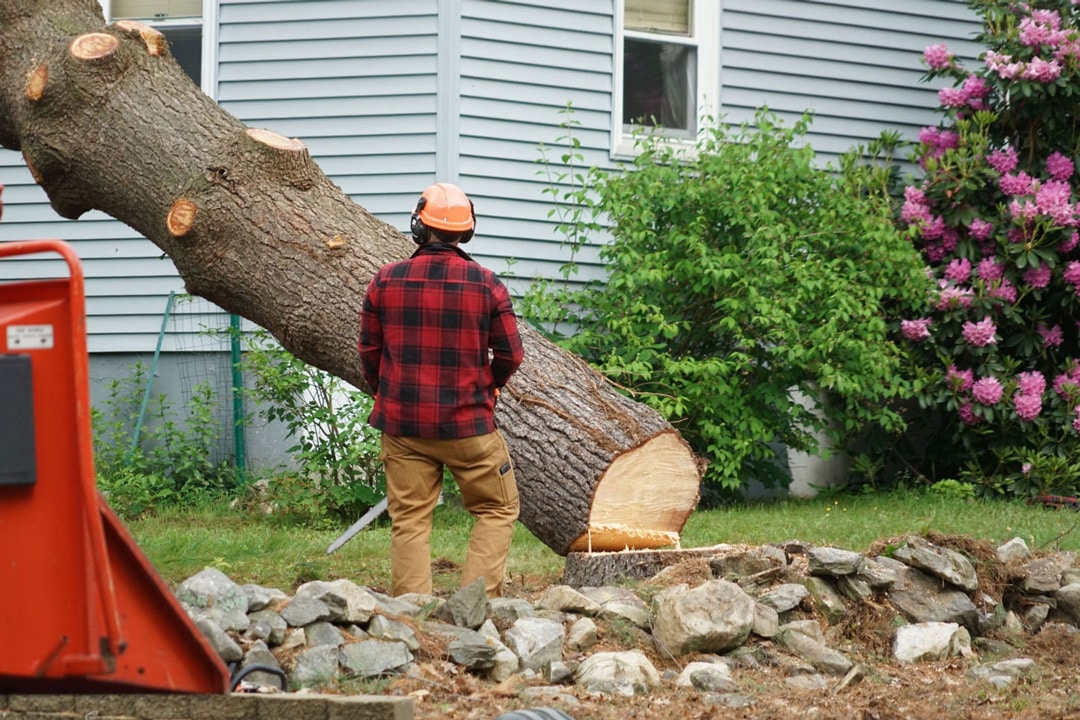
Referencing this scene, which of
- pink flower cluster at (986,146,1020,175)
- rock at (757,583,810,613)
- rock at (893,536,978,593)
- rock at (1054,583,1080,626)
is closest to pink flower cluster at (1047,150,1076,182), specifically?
pink flower cluster at (986,146,1020,175)

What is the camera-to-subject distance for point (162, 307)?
10.7 meters

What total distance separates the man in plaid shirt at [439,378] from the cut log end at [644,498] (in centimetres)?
70

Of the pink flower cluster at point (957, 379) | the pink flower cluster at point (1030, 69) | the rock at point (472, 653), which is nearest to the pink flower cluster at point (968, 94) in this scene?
the pink flower cluster at point (1030, 69)

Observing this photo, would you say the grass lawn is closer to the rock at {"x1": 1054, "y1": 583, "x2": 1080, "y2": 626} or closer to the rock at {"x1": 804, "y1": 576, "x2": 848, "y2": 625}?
the rock at {"x1": 1054, "y1": 583, "x2": 1080, "y2": 626}

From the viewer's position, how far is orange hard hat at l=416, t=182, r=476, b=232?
5645 millimetres

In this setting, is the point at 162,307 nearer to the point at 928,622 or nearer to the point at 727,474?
the point at 727,474

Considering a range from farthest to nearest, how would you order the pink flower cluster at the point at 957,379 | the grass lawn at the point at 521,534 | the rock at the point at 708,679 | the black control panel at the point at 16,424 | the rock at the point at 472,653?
the pink flower cluster at the point at 957,379
the grass lawn at the point at 521,534
the rock at the point at 708,679
the rock at the point at 472,653
the black control panel at the point at 16,424

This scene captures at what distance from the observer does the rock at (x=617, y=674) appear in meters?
4.70

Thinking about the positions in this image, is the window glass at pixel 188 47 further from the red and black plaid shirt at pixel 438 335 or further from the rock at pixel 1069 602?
the rock at pixel 1069 602

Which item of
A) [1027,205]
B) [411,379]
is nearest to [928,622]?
[411,379]

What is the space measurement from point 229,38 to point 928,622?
283 inches

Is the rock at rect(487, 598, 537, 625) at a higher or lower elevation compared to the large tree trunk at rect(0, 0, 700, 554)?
lower

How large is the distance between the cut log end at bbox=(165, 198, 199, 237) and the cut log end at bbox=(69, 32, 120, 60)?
82cm

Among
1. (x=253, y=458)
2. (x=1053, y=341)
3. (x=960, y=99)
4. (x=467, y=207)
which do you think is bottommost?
(x=253, y=458)
